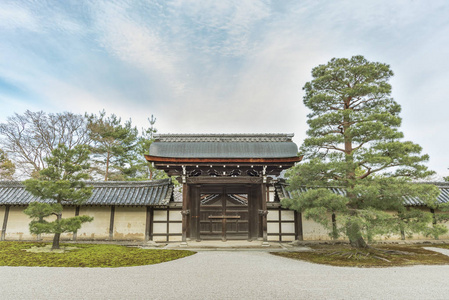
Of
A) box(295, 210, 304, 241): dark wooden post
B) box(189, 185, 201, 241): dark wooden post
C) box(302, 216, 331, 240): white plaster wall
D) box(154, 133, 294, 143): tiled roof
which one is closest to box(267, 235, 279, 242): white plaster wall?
box(295, 210, 304, 241): dark wooden post

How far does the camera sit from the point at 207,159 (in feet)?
34.8

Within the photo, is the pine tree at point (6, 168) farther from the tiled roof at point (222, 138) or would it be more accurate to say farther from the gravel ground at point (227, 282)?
the gravel ground at point (227, 282)

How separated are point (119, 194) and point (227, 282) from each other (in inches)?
339

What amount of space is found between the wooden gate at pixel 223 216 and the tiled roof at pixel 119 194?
201cm

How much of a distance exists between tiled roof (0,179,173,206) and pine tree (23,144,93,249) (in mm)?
2238

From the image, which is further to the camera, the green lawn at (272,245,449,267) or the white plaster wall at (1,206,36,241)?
the white plaster wall at (1,206,36,241)

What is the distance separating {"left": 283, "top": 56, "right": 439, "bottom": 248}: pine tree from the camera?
307 inches

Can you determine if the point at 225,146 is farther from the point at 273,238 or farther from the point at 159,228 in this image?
the point at 159,228

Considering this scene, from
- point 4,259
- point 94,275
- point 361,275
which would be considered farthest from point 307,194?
point 4,259

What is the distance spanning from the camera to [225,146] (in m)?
11.4

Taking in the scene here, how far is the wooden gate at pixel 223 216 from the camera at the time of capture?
12.3 meters

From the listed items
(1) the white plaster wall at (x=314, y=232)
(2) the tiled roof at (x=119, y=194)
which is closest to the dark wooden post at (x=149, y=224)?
(2) the tiled roof at (x=119, y=194)

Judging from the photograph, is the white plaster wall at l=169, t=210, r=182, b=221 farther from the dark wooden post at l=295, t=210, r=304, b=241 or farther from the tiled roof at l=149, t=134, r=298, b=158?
the dark wooden post at l=295, t=210, r=304, b=241

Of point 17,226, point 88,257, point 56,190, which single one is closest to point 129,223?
point 56,190
